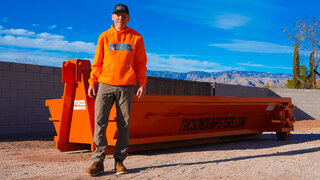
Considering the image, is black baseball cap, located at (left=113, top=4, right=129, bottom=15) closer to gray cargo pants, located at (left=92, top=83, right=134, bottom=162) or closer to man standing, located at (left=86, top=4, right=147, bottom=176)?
man standing, located at (left=86, top=4, right=147, bottom=176)

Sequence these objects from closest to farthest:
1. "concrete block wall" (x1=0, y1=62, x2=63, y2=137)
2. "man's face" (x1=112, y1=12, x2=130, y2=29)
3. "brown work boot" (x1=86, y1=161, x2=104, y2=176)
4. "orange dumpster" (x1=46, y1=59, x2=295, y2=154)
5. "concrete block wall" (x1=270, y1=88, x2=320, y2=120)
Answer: "brown work boot" (x1=86, y1=161, x2=104, y2=176)
"man's face" (x1=112, y1=12, x2=130, y2=29)
"orange dumpster" (x1=46, y1=59, x2=295, y2=154)
"concrete block wall" (x1=0, y1=62, x2=63, y2=137)
"concrete block wall" (x1=270, y1=88, x2=320, y2=120)

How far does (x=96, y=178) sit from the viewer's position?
389cm

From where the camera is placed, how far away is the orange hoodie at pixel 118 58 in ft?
13.2

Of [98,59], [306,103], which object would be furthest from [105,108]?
[306,103]

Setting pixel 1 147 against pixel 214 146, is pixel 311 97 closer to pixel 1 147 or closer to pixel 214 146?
pixel 214 146

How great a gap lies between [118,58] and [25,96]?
6308 millimetres

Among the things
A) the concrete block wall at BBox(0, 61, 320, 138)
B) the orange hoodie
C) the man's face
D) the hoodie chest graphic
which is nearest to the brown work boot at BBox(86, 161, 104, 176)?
the orange hoodie

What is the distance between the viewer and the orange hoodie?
4.01 meters

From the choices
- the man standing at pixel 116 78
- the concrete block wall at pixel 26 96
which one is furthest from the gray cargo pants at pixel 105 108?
the concrete block wall at pixel 26 96

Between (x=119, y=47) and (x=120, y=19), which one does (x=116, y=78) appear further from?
(x=120, y=19)

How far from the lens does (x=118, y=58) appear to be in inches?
158

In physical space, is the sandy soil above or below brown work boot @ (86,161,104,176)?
below

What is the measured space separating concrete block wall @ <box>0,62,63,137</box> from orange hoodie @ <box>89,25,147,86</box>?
589 centimetres

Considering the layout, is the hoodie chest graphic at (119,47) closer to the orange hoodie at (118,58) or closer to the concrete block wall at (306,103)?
the orange hoodie at (118,58)
